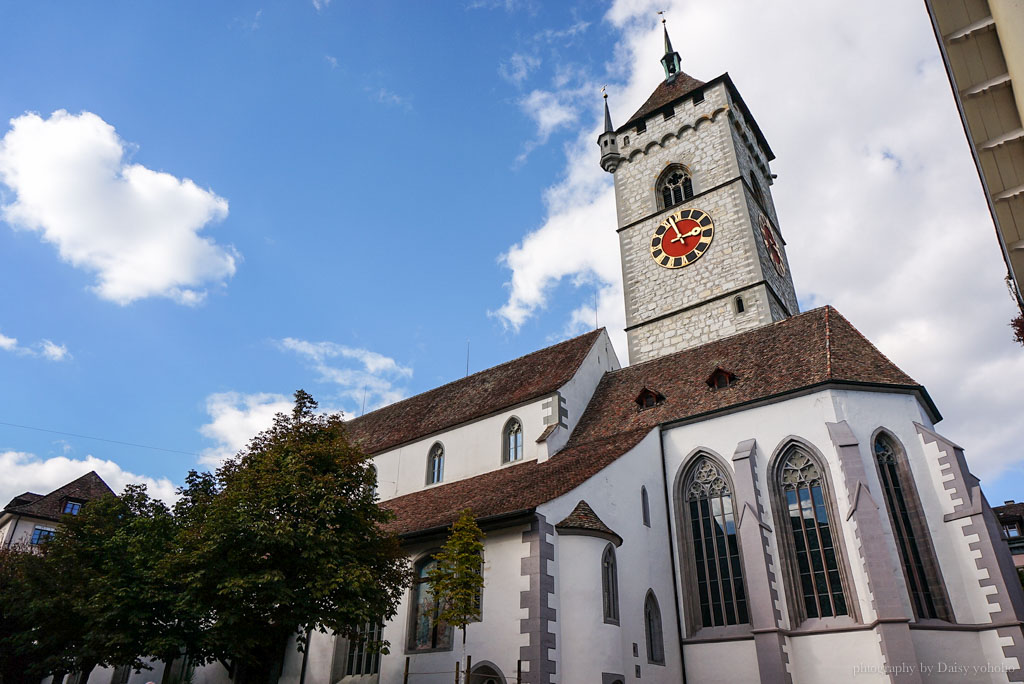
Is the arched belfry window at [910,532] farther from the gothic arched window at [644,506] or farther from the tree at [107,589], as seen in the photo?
the tree at [107,589]

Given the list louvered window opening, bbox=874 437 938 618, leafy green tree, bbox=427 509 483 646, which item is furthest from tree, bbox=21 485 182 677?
louvered window opening, bbox=874 437 938 618

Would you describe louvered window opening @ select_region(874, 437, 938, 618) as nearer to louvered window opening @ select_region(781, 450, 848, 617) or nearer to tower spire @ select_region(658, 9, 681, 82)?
louvered window opening @ select_region(781, 450, 848, 617)

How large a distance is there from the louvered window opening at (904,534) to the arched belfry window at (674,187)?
16.4m

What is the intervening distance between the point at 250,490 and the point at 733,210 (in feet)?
72.2

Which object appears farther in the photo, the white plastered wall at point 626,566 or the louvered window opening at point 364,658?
the louvered window opening at point 364,658

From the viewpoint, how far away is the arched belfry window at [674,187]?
3119 centimetres

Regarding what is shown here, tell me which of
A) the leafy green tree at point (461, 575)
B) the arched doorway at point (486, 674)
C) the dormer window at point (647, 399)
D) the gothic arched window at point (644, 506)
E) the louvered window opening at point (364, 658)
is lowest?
the arched doorway at point (486, 674)

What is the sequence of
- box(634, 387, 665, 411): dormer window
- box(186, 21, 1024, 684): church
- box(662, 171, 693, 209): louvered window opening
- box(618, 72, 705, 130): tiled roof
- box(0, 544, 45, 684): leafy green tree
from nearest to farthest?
1. box(186, 21, 1024, 684): church
2. box(0, 544, 45, 684): leafy green tree
3. box(634, 387, 665, 411): dormer window
4. box(662, 171, 693, 209): louvered window opening
5. box(618, 72, 705, 130): tiled roof

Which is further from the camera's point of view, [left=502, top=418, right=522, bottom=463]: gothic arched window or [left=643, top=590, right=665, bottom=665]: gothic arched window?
[left=502, top=418, right=522, bottom=463]: gothic arched window

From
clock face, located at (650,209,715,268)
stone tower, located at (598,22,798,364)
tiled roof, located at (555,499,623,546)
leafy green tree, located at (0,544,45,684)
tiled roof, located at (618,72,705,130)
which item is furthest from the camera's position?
tiled roof, located at (618,72,705,130)

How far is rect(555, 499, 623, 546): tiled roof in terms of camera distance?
51.8 ft

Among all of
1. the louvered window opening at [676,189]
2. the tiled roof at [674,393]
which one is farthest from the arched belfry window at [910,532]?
the louvered window opening at [676,189]

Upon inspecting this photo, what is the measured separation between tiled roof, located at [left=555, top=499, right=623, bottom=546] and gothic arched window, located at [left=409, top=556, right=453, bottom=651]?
3.55 metres

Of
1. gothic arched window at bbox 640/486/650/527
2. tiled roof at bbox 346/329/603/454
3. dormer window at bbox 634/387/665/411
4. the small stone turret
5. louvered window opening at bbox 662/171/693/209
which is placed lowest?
gothic arched window at bbox 640/486/650/527
